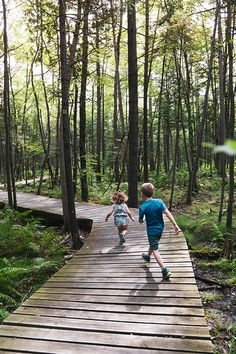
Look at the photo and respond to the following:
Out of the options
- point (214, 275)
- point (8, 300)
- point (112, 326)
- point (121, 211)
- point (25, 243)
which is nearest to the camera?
point (112, 326)

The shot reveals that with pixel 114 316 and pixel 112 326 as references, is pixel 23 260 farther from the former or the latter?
pixel 112 326

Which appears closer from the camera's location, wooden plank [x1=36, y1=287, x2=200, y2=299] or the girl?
wooden plank [x1=36, y1=287, x2=200, y2=299]

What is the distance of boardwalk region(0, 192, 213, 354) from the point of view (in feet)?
12.0

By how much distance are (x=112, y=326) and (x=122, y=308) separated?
0.50 meters

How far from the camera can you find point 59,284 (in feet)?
18.7

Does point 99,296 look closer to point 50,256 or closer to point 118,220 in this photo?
point 118,220

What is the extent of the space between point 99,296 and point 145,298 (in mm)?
688

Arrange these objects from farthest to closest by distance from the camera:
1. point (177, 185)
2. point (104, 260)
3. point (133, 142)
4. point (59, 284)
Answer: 1. point (177, 185)
2. point (133, 142)
3. point (104, 260)
4. point (59, 284)

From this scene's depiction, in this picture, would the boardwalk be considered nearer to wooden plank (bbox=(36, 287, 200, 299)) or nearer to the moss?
wooden plank (bbox=(36, 287, 200, 299))

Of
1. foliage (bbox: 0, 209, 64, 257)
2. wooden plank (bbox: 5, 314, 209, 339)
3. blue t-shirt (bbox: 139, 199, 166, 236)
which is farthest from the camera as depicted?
A: foliage (bbox: 0, 209, 64, 257)

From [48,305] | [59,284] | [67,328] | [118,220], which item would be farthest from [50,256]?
[67,328]

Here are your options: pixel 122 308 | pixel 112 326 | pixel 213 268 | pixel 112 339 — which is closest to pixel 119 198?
pixel 213 268

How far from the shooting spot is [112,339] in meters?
3.75

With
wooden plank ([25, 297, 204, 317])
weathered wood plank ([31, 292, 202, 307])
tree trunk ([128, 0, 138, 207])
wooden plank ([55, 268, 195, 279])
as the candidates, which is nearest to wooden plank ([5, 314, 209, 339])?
wooden plank ([25, 297, 204, 317])
